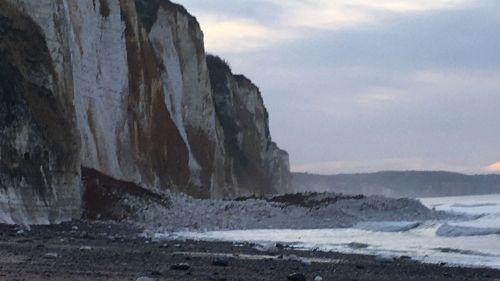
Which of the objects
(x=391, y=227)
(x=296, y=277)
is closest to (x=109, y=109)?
(x=391, y=227)

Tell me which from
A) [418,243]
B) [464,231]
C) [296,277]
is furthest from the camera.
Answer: [464,231]

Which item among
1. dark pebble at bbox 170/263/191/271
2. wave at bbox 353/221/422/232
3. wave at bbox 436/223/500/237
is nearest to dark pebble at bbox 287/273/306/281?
dark pebble at bbox 170/263/191/271

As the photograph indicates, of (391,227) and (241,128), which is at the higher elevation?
(241,128)

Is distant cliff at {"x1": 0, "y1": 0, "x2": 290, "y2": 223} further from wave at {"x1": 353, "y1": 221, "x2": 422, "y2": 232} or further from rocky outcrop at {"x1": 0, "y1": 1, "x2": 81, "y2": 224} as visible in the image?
wave at {"x1": 353, "y1": 221, "x2": 422, "y2": 232}

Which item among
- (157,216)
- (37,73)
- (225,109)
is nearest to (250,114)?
(225,109)

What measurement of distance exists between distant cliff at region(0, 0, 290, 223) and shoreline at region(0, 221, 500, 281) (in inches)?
185

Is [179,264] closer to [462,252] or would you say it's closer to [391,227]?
[462,252]

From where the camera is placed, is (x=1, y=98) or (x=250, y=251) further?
(x=1, y=98)

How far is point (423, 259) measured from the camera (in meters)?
16.1

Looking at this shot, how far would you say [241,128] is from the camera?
7462cm

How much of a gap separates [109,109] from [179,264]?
2629 centimetres

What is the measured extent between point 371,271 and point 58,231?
31.0 feet

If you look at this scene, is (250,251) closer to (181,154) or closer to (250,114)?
(181,154)

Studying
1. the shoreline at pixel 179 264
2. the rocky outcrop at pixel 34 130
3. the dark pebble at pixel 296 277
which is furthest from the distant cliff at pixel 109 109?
the dark pebble at pixel 296 277
